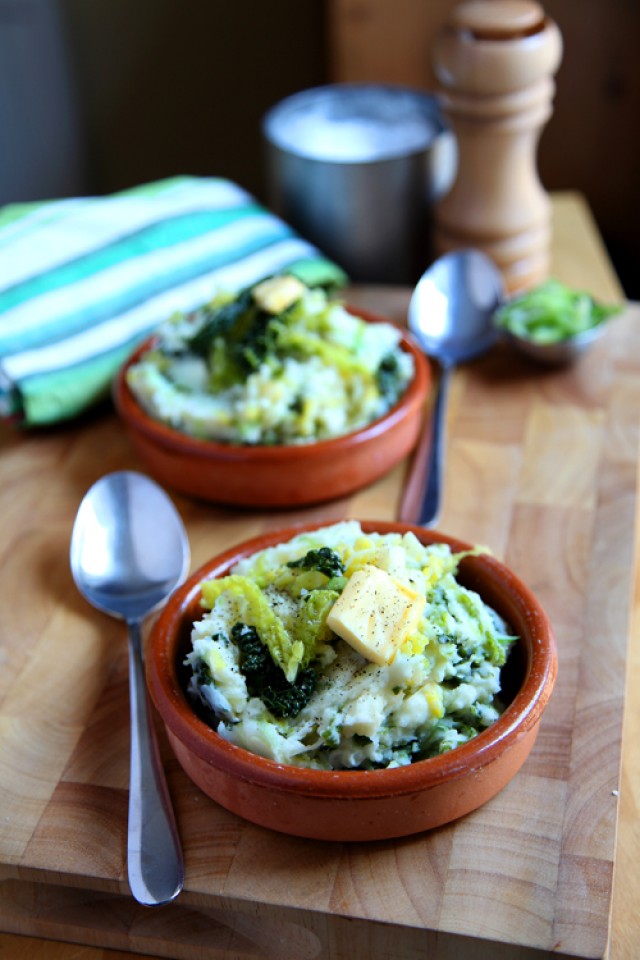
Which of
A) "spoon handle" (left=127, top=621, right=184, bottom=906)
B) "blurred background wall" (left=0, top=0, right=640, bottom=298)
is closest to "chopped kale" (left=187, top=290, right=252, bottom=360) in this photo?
"spoon handle" (left=127, top=621, right=184, bottom=906)

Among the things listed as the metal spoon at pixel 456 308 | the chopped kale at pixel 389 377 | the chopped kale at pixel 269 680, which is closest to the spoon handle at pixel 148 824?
the chopped kale at pixel 269 680

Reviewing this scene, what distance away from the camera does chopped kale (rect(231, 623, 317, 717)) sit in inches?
43.0

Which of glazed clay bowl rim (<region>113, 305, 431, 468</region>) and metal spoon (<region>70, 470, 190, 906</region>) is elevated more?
glazed clay bowl rim (<region>113, 305, 431, 468</region>)

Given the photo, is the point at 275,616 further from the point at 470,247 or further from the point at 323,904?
the point at 470,247

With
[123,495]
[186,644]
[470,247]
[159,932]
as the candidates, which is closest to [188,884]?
[159,932]

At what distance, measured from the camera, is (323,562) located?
1184 mm

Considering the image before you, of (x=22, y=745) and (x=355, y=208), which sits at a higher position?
(x=355, y=208)

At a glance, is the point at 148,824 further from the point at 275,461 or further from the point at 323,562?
the point at 275,461

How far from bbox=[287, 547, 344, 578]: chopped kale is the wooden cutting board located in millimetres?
275

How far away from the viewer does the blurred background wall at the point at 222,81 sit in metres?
2.60

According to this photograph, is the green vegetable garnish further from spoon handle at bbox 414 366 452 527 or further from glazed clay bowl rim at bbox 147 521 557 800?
glazed clay bowl rim at bbox 147 521 557 800

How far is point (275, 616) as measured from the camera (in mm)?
1146

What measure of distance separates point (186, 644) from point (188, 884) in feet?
0.90

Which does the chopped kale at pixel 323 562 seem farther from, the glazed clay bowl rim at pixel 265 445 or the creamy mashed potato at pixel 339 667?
the glazed clay bowl rim at pixel 265 445
